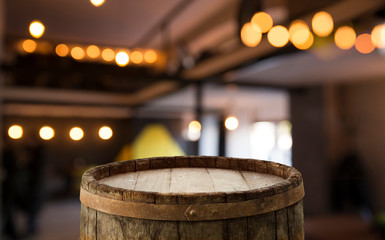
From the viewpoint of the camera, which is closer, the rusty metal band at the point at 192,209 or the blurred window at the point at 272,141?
the rusty metal band at the point at 192,209

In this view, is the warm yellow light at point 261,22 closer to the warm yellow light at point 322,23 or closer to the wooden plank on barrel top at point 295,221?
the warm yellow light at point 322,23

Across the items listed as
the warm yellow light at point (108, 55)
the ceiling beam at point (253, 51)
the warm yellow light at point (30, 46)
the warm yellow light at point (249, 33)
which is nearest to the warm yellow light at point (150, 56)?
the warm yellow light at point (108, 55)

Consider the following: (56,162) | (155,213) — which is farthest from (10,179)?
(155,213)

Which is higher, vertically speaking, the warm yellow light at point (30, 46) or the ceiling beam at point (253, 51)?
the warm yellow light at point (30, 46)

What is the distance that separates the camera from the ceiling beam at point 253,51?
268 centimetres

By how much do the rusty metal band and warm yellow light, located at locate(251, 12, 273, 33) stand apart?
260 centimetres

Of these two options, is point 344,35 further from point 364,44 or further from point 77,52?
point 77,52

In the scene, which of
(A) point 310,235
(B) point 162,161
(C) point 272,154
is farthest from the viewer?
(C) point 272,154

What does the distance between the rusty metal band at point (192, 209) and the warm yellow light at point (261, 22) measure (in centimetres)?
260

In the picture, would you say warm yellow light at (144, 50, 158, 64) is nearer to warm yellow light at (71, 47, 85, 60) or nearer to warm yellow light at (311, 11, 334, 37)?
warm yellow light at (71, 47, 85, 60)

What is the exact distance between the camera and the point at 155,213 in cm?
73

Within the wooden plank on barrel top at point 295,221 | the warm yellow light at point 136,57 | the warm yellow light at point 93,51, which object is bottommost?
the wooden plank on barrel top at point 295,221

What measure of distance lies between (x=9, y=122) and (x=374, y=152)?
1132 cm

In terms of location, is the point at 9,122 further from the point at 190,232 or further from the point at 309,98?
the point at 190,232
